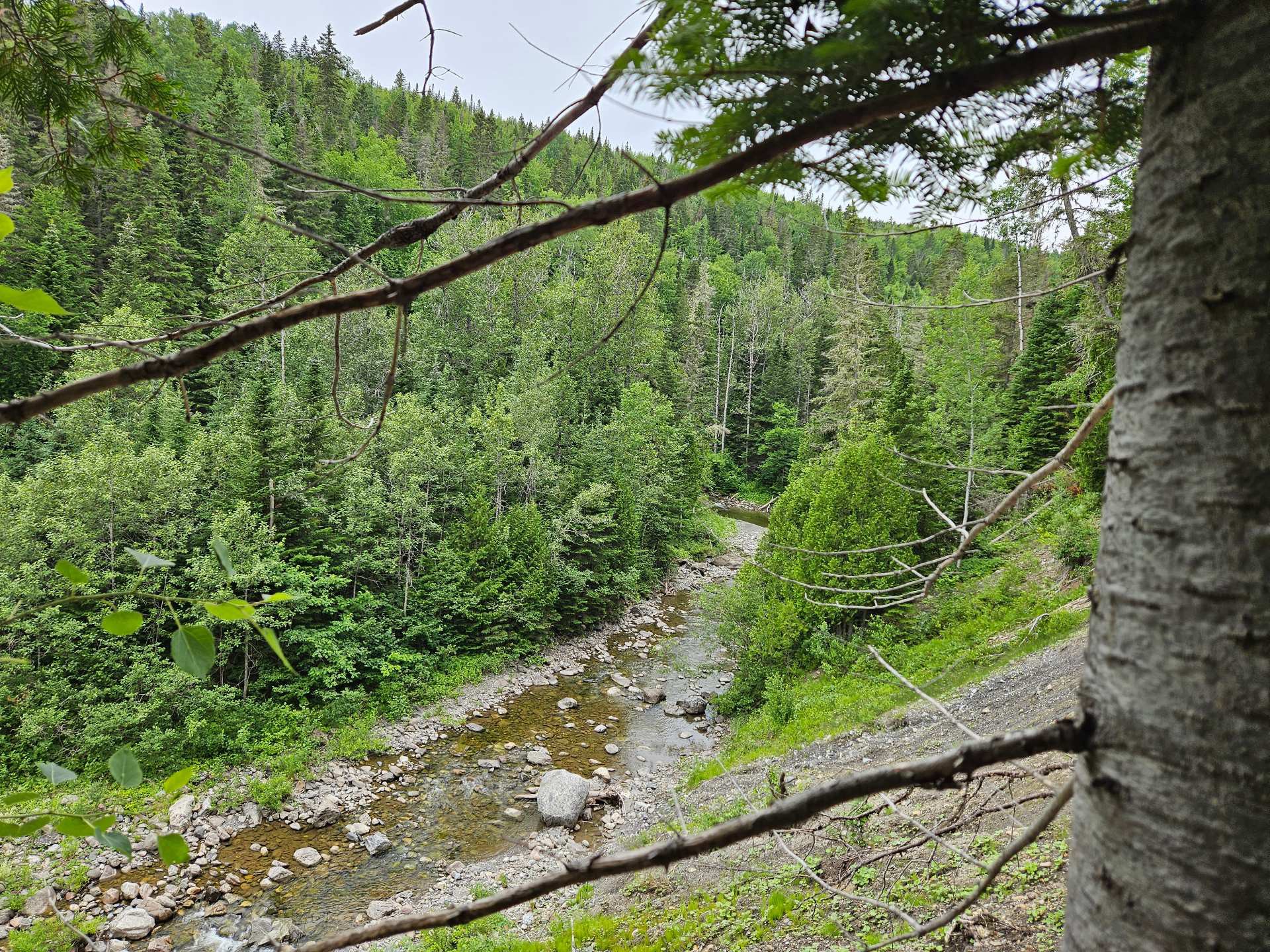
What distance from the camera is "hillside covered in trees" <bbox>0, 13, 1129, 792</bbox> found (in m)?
7.75


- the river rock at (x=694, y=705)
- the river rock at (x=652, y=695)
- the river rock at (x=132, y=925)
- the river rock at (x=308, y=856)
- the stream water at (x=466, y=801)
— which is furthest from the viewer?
the river rock at (x=652, y=695)

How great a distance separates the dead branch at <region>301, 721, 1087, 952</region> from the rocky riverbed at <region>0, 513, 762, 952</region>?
357 inches

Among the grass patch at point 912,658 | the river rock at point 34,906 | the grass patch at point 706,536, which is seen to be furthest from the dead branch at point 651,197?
the grass patch at point 706,536

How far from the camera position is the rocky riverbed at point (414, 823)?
7945 millimetres

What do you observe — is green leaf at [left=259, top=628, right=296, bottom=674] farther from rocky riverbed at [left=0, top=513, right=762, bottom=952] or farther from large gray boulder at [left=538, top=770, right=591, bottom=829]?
large gray boulder at [left=538, top=770, right=591, bottom=829]

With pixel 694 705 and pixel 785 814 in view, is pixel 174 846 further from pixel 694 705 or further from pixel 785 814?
pixel 694 705

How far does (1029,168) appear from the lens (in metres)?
1.05

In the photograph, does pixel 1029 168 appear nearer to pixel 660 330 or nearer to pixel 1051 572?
pixel 1051 572

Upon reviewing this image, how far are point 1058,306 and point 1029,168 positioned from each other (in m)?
21.1

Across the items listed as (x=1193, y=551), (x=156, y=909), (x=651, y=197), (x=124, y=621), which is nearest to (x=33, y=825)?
(x=124, y=621)

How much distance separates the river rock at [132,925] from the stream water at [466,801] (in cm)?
20

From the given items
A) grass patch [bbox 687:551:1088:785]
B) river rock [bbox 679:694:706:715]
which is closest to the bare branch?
grass patch [bbox 687:551:1088:785]

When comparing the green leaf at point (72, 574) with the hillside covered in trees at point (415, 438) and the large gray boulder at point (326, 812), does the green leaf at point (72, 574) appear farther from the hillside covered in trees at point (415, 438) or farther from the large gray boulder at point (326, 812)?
the large gray boulder at point (326, 812)

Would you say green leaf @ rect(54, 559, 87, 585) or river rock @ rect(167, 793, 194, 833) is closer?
green leaf @ rect(54, 559, 87, 585)
